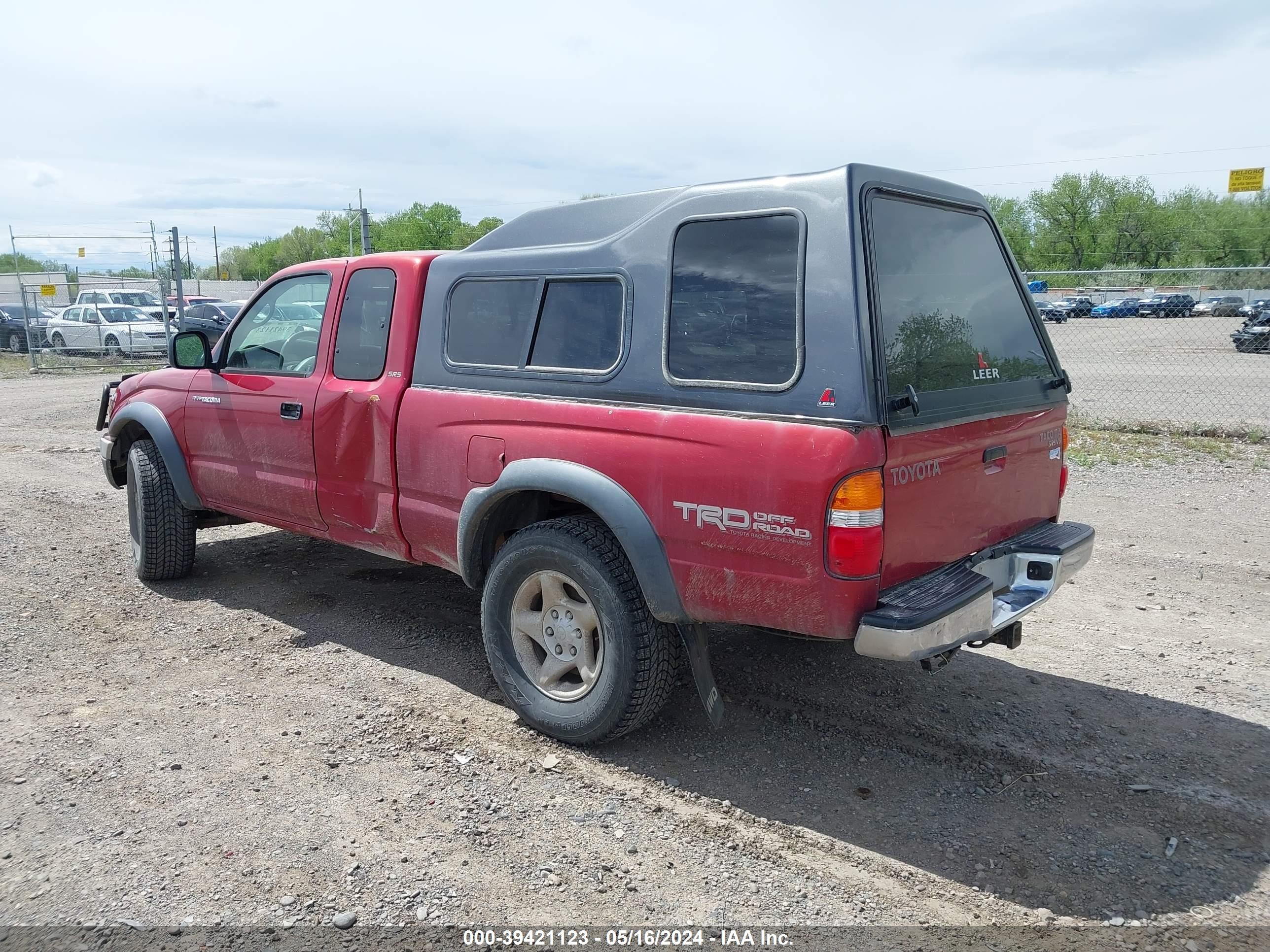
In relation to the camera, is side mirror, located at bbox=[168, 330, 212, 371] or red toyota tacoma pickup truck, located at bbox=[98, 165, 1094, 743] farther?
side mirror, located at bbox=[168, 330, 212, 371]

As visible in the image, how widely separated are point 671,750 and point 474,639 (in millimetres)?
1600

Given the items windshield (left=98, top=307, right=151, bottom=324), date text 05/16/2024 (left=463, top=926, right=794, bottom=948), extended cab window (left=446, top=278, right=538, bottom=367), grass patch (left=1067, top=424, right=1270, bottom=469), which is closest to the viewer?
date text 05/16/2024 (left=463, top=926, right=794, bottom=948)

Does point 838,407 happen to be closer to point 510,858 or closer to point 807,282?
point 807,282

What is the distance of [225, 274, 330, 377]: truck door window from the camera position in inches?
195

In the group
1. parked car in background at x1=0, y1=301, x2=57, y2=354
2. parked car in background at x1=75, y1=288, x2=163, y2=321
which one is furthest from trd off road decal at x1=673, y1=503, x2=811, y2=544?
parked car in background at x1=0, y1=301, x2=57, y2=354

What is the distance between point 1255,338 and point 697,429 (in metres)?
23.3

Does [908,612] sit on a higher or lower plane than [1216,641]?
higher

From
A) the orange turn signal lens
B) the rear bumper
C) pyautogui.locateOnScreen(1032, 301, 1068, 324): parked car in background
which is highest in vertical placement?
pyautogui.locateOnScreen(1032, 301, 1068, 324): parked car in background

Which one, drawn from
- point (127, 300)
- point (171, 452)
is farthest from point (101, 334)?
point (171, 452)

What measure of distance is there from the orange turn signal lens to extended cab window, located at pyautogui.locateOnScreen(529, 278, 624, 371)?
1.09 meters

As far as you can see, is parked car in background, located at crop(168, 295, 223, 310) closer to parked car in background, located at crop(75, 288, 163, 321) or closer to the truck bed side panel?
parked car in background, located at crop(75, 288, 163, 321)

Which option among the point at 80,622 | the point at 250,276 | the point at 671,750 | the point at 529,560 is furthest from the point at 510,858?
the point at 250,276

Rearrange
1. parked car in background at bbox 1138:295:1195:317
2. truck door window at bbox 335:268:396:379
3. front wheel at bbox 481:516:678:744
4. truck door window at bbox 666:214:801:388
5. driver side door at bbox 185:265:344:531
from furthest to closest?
parked car in background at bbox 1138:295:1195:317 → driver side door at bbox 185:265:344:531 → truck door window at bbox 335:268:396:379 → front wheel at bbox 481:516:678:744 → truck door window at bbox 666:214:801:388

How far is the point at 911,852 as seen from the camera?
3115 mm
